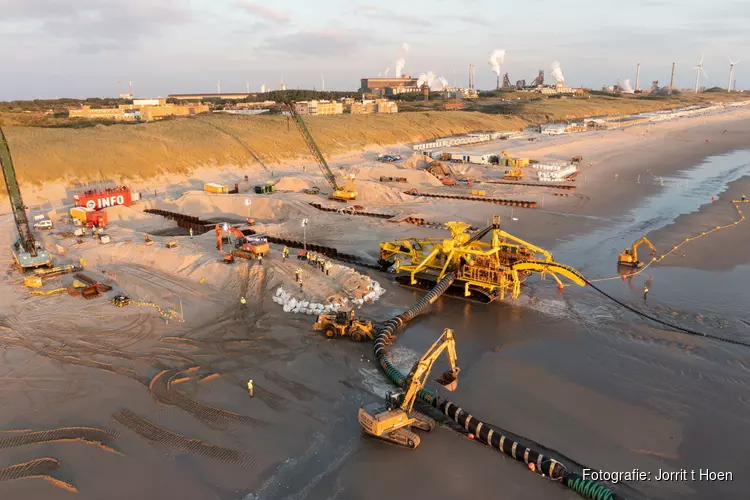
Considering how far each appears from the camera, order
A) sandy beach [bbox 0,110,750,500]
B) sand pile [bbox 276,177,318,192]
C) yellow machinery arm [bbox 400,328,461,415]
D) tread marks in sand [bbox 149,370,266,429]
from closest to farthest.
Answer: sandy beach [bbox 0,110,750,500] < yellow machinery arm [bbox 400,328,461,415] < tread marks in sand [bbox 149,370,266,429] < sand pile [bbox 276,177,318,192]

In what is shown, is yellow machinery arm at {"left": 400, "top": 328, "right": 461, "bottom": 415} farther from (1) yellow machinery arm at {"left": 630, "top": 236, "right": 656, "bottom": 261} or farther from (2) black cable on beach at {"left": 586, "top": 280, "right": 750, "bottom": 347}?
(1) yellow machinery arm at {"left": 630, "top": 236, "right": 656, "bottom": 261}

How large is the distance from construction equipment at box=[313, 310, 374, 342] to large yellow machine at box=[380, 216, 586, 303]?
7299 mm

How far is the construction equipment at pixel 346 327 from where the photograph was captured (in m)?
23.8

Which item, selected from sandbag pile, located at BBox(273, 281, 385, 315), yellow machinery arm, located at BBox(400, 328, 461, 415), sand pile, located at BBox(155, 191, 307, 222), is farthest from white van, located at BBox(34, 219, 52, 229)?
yellow machinery arm, located at BBox(400, 328, 461, 415)

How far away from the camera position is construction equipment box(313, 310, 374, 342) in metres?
23.8

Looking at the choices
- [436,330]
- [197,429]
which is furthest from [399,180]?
[197,429]

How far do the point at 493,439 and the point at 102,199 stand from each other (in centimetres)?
4357

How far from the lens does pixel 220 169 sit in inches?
2844

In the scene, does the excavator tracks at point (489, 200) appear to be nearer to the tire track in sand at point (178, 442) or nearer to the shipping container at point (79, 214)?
the shipping container at point (79, 214)

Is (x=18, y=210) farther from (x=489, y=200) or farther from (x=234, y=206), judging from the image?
(x=489, y=200)

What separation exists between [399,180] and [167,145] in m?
33.7

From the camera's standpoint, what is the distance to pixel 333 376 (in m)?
20.9

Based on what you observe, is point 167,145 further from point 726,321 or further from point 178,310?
point 726,321

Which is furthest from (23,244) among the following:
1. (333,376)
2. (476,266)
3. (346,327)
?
(476,266)
